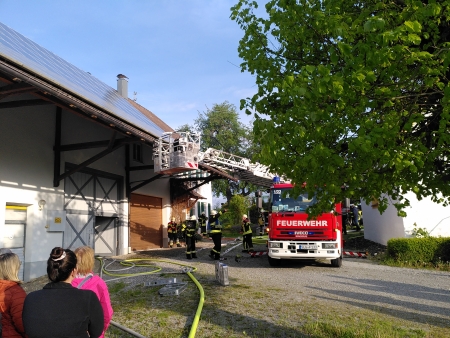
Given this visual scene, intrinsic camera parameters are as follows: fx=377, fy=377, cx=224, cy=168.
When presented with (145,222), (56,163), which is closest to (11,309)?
(56,163)

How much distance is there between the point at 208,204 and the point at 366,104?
2621 cm

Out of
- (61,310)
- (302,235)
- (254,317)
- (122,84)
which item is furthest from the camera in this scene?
(122,84)

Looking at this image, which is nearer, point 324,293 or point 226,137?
point 324,293

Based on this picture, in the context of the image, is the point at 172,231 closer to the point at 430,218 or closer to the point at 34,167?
the point at 34,167

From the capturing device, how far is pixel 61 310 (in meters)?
2.48

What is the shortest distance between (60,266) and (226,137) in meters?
39.1

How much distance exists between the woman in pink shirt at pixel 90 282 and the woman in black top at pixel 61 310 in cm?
44

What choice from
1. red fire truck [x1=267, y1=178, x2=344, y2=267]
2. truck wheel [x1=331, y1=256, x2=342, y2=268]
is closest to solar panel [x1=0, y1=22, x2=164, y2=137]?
red fire truck [x1=267, y1=178, x2=344, y2=267]

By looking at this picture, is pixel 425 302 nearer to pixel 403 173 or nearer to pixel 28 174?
pixel 403 173

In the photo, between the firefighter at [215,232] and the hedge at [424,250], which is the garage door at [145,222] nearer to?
the firefighter at [215,232]

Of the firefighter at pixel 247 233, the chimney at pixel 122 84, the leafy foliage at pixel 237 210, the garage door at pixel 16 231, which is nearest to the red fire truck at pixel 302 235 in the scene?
the firefighter at pixel 247 233

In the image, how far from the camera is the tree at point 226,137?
41250mm

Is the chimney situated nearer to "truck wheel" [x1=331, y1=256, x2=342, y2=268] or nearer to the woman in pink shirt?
"truck wheel" [x1=331, y1=256, x2=342, y2=268]

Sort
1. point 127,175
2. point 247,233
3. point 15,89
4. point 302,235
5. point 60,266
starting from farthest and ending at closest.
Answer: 1. point 127,175
2. point 247,233
3. point 302,235
4. point 15,89
5. point 60,266
